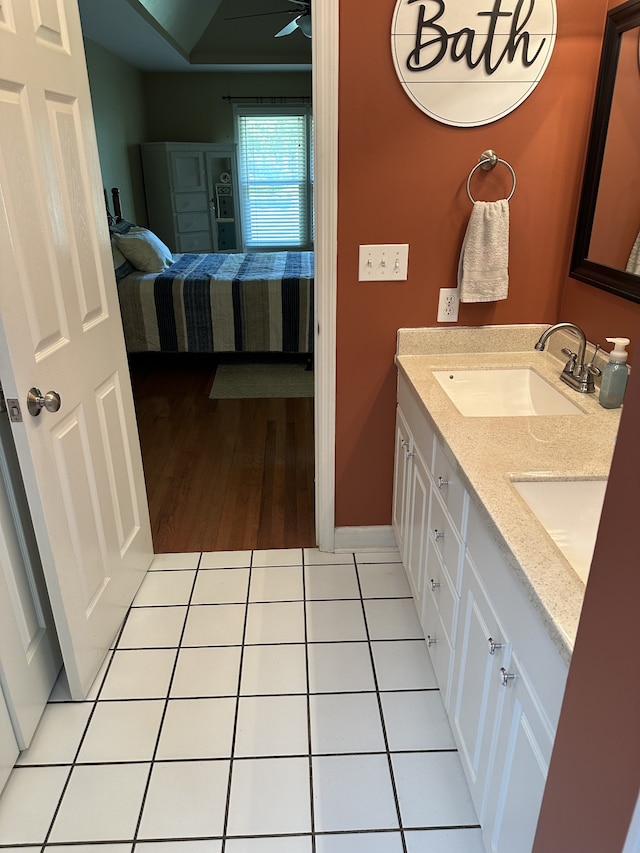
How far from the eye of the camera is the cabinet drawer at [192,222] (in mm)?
6930

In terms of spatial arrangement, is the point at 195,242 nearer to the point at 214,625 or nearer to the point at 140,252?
the point at 140,252

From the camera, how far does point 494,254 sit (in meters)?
1.98

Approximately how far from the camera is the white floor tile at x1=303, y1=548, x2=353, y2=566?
243cm

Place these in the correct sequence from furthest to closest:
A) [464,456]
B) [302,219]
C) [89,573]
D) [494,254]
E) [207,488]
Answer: [302,219] → [207,488] → [494,254] → [89,573] → [464,456]

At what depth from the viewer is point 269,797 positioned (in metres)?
1.52

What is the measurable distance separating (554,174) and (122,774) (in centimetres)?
219

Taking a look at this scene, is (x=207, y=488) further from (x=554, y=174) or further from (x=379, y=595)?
(x=554, y=174)

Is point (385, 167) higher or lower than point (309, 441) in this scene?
higher

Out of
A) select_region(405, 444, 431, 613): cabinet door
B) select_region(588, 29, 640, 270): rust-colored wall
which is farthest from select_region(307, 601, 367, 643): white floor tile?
select_region(588, 29, 640, 270): rust-colored wall

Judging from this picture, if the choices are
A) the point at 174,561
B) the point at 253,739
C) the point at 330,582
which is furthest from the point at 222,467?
the point at 253,739

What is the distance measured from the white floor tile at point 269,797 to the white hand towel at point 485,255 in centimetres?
153

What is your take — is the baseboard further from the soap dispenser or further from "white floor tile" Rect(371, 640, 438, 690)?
the soap dispenser

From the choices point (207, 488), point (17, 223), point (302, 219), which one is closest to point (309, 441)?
point (207, 488)

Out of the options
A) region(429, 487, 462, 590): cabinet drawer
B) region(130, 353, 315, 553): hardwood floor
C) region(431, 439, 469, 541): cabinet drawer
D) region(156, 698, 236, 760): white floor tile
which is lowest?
region(156, 698, 236, 760): white floor tile
